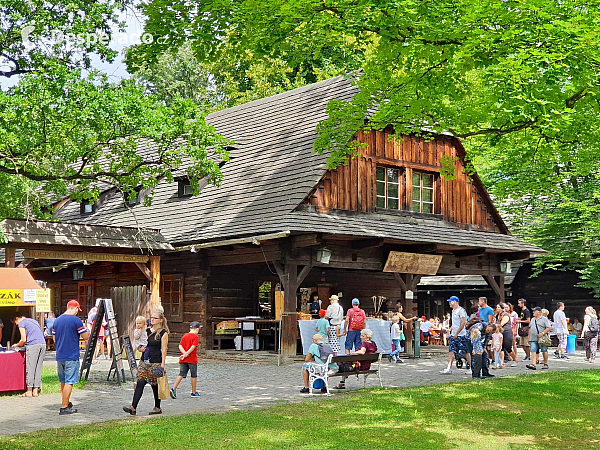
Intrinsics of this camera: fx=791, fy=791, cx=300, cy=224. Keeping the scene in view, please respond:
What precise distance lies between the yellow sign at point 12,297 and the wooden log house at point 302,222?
5.17 meters

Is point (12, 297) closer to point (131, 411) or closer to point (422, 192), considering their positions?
point (131, 411)

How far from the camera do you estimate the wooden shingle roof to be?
20.0 meters

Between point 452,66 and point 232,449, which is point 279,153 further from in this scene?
point 232,449

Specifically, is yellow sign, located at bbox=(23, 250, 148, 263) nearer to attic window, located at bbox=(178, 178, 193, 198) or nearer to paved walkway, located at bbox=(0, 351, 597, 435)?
paved walkway, located at bbox=(0, 351, 597, 435)

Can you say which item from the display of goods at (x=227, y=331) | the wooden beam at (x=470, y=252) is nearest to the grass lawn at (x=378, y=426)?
the display of goods at (x=227, y=331)

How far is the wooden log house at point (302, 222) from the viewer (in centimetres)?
1984

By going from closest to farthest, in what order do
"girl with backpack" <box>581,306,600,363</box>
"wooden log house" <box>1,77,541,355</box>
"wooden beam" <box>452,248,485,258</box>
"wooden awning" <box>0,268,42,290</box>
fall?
1. "wooden awning" <box>0,268,42,290</box>
2. "wooden log house" <box>1,77,541,355</box>
3. "girl with backpack" <box>581,306,600,363</box>
4. "wooden beam" <box>452,248,485,258</box>

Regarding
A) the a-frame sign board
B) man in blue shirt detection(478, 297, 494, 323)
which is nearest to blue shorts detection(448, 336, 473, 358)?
man in blue shirt detection(478, 297, 494, 323)

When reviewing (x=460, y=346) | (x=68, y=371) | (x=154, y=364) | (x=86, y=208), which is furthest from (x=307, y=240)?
(x=86, y=208)

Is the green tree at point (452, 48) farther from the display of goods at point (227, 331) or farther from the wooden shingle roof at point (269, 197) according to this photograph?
the display of goods at point (227, 331)

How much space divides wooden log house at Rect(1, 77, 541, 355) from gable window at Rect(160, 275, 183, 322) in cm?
5

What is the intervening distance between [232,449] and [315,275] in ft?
49.6

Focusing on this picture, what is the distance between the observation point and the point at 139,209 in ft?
84.5

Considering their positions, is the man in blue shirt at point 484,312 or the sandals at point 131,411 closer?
the sandals at point 131,411
